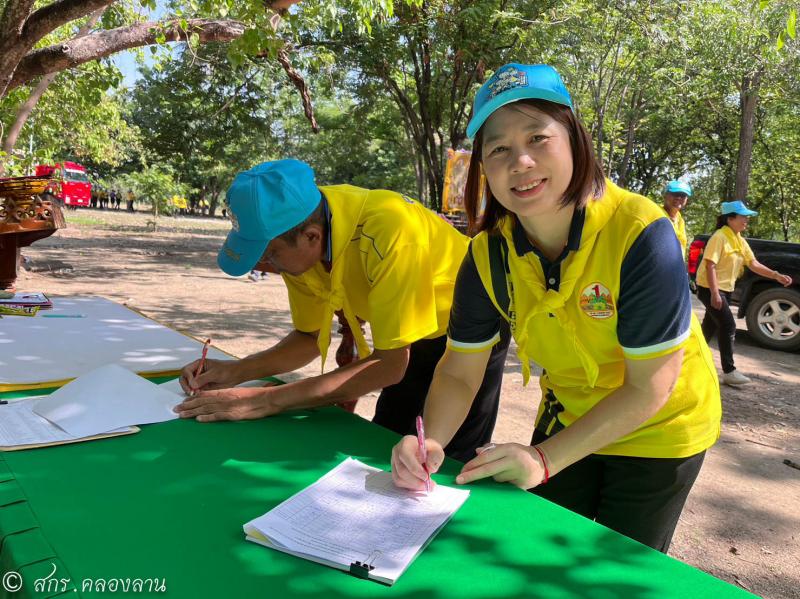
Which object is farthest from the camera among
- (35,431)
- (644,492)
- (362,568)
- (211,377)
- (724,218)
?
(724,218)

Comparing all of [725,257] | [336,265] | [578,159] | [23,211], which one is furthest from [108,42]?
[725,257]

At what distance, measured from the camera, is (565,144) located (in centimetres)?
132

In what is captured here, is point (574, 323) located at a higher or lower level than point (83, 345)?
higher

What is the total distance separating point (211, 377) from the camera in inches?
81.7

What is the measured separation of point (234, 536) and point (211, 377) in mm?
959

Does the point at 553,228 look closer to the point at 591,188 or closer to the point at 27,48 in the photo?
the point at 591,188

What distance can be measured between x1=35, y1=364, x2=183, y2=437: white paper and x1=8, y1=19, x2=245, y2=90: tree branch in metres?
4.53

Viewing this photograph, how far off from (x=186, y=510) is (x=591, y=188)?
3.55ft

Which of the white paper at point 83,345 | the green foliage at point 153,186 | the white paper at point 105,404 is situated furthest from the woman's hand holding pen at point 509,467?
the green foliage at point 153,186

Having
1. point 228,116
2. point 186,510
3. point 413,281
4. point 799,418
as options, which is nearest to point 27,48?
point 413,281

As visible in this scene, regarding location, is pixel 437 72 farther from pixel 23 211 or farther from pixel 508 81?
pixel 508 81

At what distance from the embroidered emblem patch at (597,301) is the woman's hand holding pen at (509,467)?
0.33m

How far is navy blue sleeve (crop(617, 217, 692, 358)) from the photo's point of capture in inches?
48.5

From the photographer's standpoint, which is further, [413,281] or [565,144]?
[413,281]
